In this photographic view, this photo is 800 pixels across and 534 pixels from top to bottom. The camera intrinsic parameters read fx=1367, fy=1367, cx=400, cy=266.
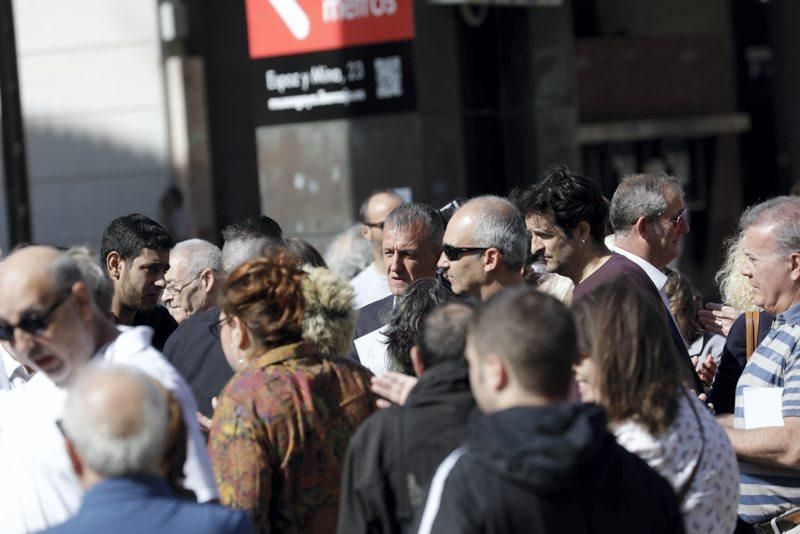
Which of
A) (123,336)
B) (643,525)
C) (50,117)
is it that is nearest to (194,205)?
(50,117)

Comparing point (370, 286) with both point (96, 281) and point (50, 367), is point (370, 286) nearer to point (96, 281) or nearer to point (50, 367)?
point (96, 281)

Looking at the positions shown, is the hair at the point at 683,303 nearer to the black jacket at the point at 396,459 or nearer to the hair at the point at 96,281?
the black jacket at the point at 396,459

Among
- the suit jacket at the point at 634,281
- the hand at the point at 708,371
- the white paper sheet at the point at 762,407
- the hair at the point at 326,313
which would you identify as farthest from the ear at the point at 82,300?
the hand at the point at 708,371

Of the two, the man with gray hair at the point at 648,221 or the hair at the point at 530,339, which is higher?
the man with gray hair at the point at 648,221

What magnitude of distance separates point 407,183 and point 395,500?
26.1 feet

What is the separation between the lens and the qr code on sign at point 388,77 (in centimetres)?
1110

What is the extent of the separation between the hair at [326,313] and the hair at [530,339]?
1063 millimetres

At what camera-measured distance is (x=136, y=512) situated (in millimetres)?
2988

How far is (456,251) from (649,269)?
0.84m

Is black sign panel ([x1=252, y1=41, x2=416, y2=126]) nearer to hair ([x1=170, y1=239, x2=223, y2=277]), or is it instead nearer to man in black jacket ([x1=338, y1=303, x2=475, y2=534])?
hair ([x1=170, y1=239, x2=223, y2=277])

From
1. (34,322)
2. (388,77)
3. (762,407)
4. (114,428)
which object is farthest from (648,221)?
→ (388,77)

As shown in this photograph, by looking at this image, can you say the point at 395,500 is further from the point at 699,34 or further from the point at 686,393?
the point at 699,34

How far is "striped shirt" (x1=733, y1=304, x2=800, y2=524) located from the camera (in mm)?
4773

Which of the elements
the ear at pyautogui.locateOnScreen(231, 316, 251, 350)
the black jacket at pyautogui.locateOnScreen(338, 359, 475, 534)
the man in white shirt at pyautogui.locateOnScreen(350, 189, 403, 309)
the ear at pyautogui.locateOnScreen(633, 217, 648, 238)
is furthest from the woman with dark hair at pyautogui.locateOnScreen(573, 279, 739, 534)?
the man in white shirt at pyautogui.locateOnScreen(350, 189, 403, 309)
